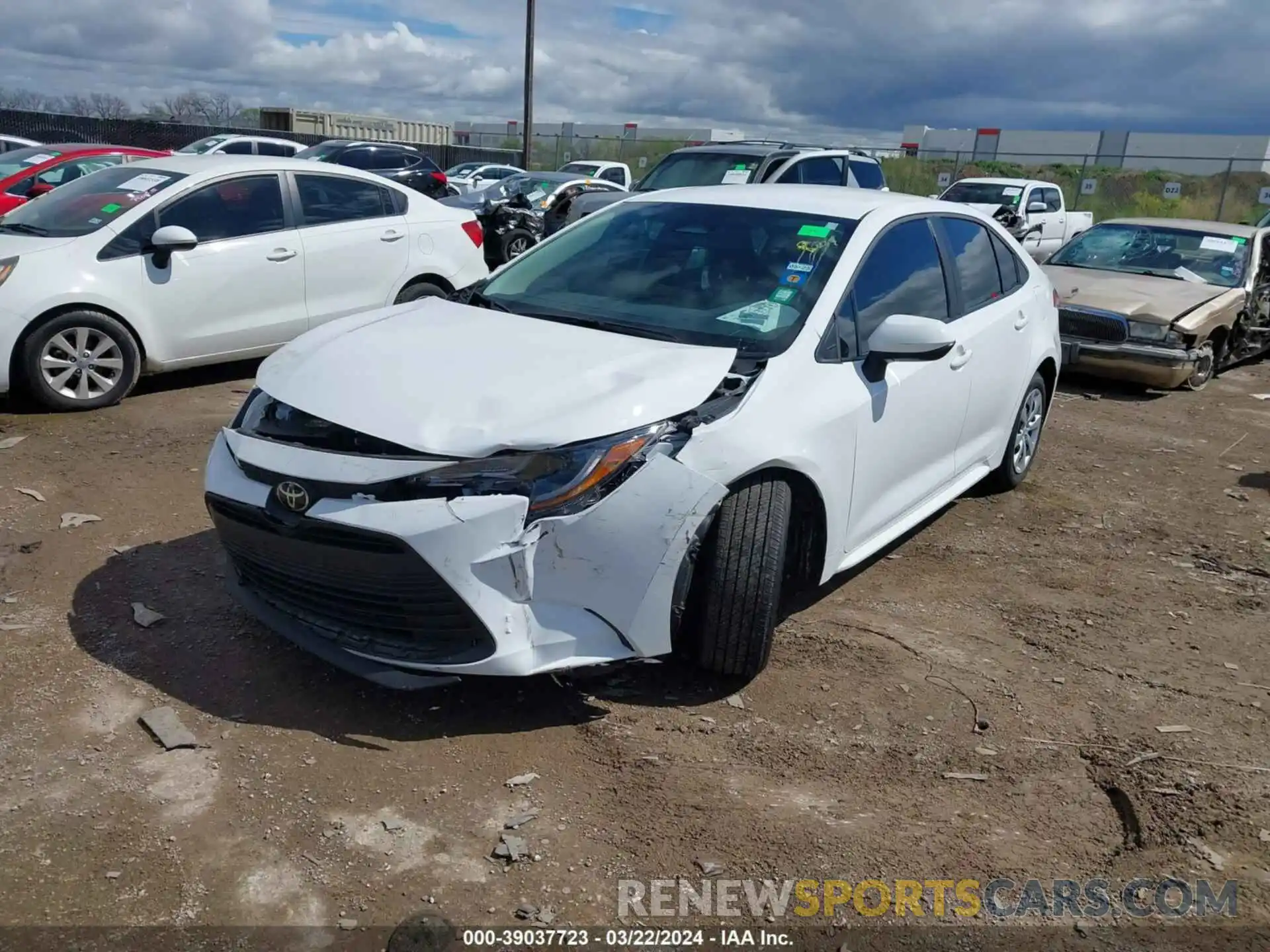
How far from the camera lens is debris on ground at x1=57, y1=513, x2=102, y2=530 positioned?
4879mm

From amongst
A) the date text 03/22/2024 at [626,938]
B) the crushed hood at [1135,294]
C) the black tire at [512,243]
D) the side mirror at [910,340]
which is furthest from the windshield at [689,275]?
the black tire at [512,243]

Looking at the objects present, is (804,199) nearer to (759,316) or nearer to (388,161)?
(759,316)

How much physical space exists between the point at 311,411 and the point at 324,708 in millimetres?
989

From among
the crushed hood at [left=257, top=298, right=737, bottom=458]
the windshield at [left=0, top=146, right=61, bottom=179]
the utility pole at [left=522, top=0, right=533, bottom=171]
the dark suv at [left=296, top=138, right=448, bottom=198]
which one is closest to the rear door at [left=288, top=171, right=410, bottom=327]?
the crushed hood at [left=257, top=298, right=737, bottom=458]

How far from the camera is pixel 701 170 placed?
40.9ft

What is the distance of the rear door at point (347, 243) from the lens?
7.70m

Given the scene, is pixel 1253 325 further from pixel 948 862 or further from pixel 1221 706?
pixel 948 862

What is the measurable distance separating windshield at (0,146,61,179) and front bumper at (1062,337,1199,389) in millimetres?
11787

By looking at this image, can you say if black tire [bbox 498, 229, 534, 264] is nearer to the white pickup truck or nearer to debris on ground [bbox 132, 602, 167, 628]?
the white pickup truck

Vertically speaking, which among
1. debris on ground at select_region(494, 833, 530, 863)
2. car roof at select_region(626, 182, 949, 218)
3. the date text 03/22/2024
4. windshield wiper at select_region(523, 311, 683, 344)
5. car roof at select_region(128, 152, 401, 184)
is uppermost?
car roof at select_region(626, 182, 949, 218)

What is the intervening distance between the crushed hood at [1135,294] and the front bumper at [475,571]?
23.0 ft

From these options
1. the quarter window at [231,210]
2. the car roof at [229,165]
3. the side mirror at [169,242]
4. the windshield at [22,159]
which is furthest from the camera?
the windshield at [22,159]

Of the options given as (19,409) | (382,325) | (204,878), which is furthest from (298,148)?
(204,878)

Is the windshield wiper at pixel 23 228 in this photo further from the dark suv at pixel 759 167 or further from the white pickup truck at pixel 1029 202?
the white pickup truck at pixel 1029 202
